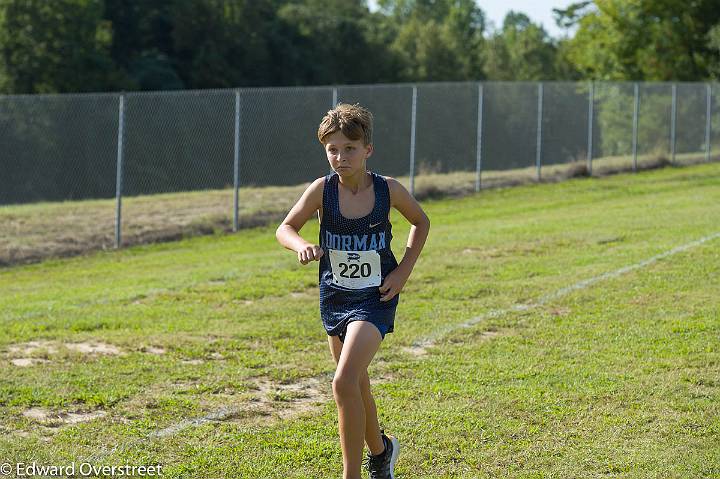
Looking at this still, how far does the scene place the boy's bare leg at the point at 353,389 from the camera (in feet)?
15.5

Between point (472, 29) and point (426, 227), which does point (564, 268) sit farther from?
point (472, 29)

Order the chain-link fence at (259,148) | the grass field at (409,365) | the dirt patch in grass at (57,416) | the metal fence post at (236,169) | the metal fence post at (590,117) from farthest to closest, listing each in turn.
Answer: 1. the metal fence post at (590,117)
2. the chain-link fence at (259,148)
3. the metal fence post at (236,169)
4. the dirt patch in grass at (57,416)
5. the grass field at (409,365)

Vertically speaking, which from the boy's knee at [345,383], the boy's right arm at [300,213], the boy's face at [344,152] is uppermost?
the boy's face at [344,152]

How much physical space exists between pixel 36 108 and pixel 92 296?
9279 mm

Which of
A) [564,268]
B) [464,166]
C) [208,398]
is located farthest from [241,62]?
[208,398]

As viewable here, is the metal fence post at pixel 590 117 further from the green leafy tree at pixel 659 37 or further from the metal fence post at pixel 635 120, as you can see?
the green leafy tree at pixel 659 37

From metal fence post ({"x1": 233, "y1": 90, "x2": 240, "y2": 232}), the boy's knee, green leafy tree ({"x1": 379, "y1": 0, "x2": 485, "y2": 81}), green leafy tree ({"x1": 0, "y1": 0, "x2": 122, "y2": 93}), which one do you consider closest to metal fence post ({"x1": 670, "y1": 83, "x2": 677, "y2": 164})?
metal fence post ({"x1": 233, "y1": 90, "x2": 240, "y2": 232})

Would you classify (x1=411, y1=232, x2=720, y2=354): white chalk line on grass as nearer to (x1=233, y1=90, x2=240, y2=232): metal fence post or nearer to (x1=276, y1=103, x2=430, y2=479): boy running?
(x1=276, y1=103, x2=430, y2=479): boy running

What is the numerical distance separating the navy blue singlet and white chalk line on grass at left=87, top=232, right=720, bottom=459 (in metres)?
1.34

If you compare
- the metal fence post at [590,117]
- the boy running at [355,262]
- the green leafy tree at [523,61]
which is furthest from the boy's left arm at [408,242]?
the green leafy tree at [523,61]

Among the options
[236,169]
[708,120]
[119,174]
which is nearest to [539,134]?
[708,120]

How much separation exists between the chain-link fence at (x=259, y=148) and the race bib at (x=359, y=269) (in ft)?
35.3

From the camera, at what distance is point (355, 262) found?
4.91 metres

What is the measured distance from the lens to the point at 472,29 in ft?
328
